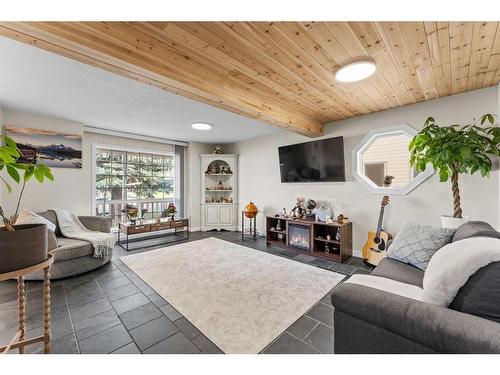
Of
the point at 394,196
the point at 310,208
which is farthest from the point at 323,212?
the point at 394,196

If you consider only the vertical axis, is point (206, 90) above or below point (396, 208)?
above

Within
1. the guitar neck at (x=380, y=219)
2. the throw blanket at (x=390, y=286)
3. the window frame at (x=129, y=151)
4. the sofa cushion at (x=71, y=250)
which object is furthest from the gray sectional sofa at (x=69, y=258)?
the guitar neck at (x=380, y=219)

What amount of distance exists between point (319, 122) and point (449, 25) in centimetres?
225

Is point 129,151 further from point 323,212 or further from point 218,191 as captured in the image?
point 323,212

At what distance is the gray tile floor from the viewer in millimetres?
1456

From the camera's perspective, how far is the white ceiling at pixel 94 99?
192 centimetres

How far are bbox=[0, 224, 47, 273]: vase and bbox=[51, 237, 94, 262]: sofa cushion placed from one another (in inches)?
67.0

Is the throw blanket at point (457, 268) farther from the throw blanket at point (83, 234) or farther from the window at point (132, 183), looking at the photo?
the window at point (132, 183)

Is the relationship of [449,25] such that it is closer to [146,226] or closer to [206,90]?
[206,90]

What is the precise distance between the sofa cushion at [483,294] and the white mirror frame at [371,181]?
94.7 inches

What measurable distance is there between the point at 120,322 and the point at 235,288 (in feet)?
3.56

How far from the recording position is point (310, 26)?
4.74 ft

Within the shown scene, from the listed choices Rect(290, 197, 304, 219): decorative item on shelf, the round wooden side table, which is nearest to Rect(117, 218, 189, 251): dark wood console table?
Rect(290, 197, 304, 219): decorative item on shelf
